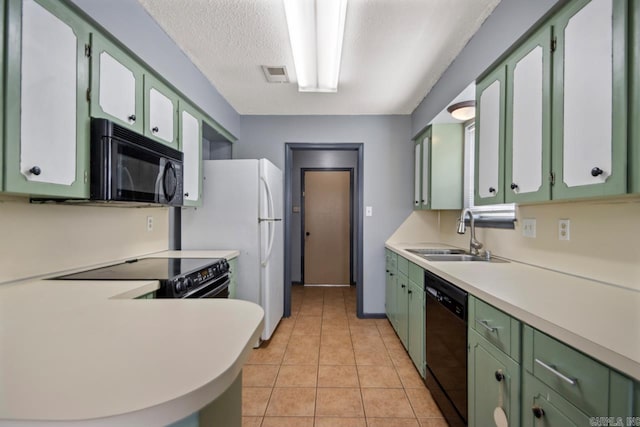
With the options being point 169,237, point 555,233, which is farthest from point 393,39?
point 169,237

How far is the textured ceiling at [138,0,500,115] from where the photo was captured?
163cm

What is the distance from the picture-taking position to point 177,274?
1.53 metres

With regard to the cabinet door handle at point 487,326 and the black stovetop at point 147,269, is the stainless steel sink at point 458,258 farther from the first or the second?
the black stovetop at point 147,269

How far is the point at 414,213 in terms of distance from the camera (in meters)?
3.31

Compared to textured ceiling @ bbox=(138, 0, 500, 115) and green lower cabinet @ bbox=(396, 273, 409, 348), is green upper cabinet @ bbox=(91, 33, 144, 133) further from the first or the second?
green lower cabinet @ bbox=(396, 273, 409, 348)

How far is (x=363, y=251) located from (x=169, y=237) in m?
2.02

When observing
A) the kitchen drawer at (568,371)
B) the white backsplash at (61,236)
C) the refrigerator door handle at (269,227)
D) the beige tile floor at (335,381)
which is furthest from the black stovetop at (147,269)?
the kitchen drawer at (568,371)

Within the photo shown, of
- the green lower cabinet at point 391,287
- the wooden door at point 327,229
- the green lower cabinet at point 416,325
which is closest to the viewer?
the green lower cabinet at point 416,325

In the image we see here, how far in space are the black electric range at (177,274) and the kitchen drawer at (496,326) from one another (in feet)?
4.72

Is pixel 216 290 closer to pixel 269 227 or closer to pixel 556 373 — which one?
pixel 269 227

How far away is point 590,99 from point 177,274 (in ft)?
6.46

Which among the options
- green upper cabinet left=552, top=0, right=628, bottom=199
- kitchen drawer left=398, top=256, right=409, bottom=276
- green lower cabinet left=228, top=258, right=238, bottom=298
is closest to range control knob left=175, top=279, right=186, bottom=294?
green lower cabinet left=228, top=258, right=238, bottom=298

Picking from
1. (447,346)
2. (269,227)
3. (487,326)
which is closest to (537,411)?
(487,326)

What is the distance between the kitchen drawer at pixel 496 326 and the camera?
1006mm
